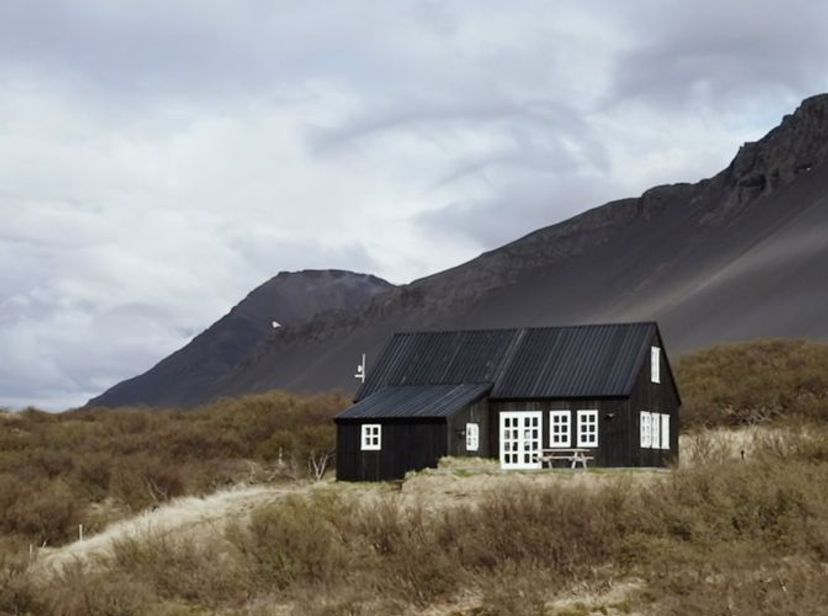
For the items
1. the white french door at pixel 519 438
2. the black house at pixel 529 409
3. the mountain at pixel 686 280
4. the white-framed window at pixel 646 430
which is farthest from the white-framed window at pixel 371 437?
the mountain at pixel 686 280

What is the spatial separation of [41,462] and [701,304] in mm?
97977

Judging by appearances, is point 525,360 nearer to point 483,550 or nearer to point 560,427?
point 560,427

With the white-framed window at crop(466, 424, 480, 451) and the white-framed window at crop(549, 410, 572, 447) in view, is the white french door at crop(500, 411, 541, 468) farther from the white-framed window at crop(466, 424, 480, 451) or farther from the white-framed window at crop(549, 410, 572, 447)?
the white-framed window at crop(466, 424, 480, 451)

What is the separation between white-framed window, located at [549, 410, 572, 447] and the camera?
37906mm

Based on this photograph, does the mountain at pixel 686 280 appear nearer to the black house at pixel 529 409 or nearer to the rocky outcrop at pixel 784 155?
the rocky outcrop at pixel 784 155

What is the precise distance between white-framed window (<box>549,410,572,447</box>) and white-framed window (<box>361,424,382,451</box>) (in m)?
4.73

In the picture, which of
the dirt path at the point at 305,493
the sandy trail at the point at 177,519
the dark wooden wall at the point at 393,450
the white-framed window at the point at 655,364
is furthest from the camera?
the white-framed window at the point at 655,364

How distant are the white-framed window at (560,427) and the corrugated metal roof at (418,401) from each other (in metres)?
2.11

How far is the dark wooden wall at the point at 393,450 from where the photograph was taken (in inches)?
1458

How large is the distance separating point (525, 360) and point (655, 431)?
423 cm

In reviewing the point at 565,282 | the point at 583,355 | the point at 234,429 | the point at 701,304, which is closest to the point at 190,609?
the point at 583,355

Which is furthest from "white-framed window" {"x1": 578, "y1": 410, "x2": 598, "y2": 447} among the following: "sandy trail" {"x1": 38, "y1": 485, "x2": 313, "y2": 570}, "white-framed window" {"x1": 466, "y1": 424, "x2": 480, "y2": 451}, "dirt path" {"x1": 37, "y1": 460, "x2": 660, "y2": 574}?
"sandy trail" {"x1": 38, "y1": 485, "x2": 313, "y2": 570}

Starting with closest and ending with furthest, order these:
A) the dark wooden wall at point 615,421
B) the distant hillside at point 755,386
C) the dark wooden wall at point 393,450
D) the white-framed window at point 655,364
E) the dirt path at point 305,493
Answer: the dirt path at point 305,493 < the dark wooden wall at point 393,450 < the dark wooden wall at point 615,421 < the white-framed window at point 655,364 < the distant hillside at point 755,386

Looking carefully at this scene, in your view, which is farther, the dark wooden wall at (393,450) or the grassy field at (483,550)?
the dark wooden wall at (393,450)
